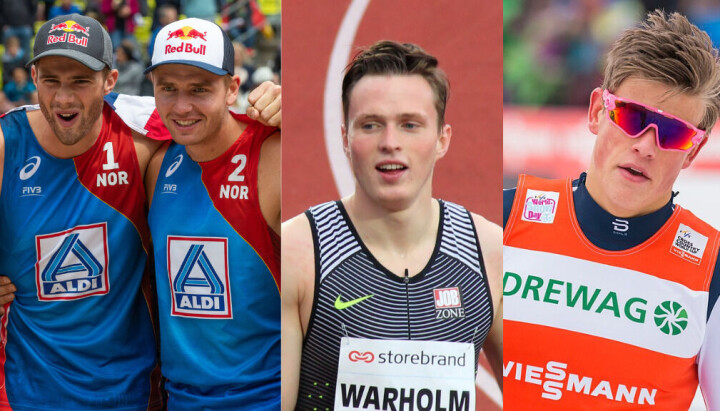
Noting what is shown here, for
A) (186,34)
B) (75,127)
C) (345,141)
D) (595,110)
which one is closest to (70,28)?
(75,127)

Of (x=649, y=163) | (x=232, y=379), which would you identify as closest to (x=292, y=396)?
(x=232, y=379)

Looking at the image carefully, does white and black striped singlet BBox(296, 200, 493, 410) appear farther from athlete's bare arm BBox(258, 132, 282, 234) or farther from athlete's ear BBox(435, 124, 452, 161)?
athlete's bare arm BBox(258, 132, 282, 234)

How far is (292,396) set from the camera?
254 cm

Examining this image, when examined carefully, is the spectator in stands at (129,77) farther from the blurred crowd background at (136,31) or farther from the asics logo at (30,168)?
the asics logo at (30,168)

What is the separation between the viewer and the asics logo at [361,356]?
2.47 m

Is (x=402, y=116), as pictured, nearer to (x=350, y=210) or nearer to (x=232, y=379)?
(x=350, y=210)

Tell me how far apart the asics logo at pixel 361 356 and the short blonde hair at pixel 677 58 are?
130cm

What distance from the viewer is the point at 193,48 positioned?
289 centimetres

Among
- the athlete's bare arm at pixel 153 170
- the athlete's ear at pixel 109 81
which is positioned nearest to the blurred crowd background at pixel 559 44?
the athlete's bare arm at pixel 153 170

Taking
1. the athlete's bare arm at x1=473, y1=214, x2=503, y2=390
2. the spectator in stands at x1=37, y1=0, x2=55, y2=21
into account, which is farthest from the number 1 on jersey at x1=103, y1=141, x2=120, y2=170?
the spectator in stands at x1=37, y1=0, x2=55, y2=21

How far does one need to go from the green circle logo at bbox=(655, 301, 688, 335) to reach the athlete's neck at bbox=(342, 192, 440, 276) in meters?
0.86

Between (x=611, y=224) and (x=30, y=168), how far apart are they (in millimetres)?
2247

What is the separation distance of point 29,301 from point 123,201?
57 centimetres

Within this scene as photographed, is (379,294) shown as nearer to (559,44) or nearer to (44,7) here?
(559,44)
